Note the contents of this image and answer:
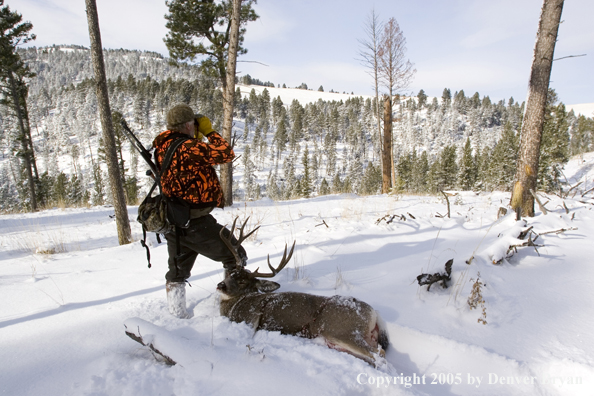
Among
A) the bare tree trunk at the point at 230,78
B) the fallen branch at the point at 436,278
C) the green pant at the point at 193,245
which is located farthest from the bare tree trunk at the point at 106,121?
the fallen branch at the point at 436,278

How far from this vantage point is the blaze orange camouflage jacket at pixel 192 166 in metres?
2.30

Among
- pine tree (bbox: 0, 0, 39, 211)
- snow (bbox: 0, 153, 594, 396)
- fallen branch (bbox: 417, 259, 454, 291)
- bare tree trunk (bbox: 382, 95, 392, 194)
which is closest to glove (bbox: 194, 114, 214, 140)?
snow (bbox: 0, 153, 594, 396)

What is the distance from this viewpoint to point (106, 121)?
543cm

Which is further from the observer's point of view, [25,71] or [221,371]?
[25,71]

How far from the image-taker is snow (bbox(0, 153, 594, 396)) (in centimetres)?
170

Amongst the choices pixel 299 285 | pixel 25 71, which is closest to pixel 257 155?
pixel 25 71

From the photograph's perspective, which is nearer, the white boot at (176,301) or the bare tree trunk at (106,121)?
the white boot at (176,301)

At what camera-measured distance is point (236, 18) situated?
806 centimetres

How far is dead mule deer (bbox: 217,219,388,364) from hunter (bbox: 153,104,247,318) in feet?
0.73

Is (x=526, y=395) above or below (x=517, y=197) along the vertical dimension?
below

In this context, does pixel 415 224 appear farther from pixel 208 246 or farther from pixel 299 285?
pixel 208 246

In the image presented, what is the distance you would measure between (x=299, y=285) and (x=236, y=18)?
26.6 feet

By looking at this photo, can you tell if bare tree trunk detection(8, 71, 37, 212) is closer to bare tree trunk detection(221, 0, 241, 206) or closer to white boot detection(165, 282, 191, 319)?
bare tree trunk detection(221, 0, 241, 206)

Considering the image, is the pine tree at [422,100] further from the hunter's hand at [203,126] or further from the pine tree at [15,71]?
the hunter's hand at [203,126]
